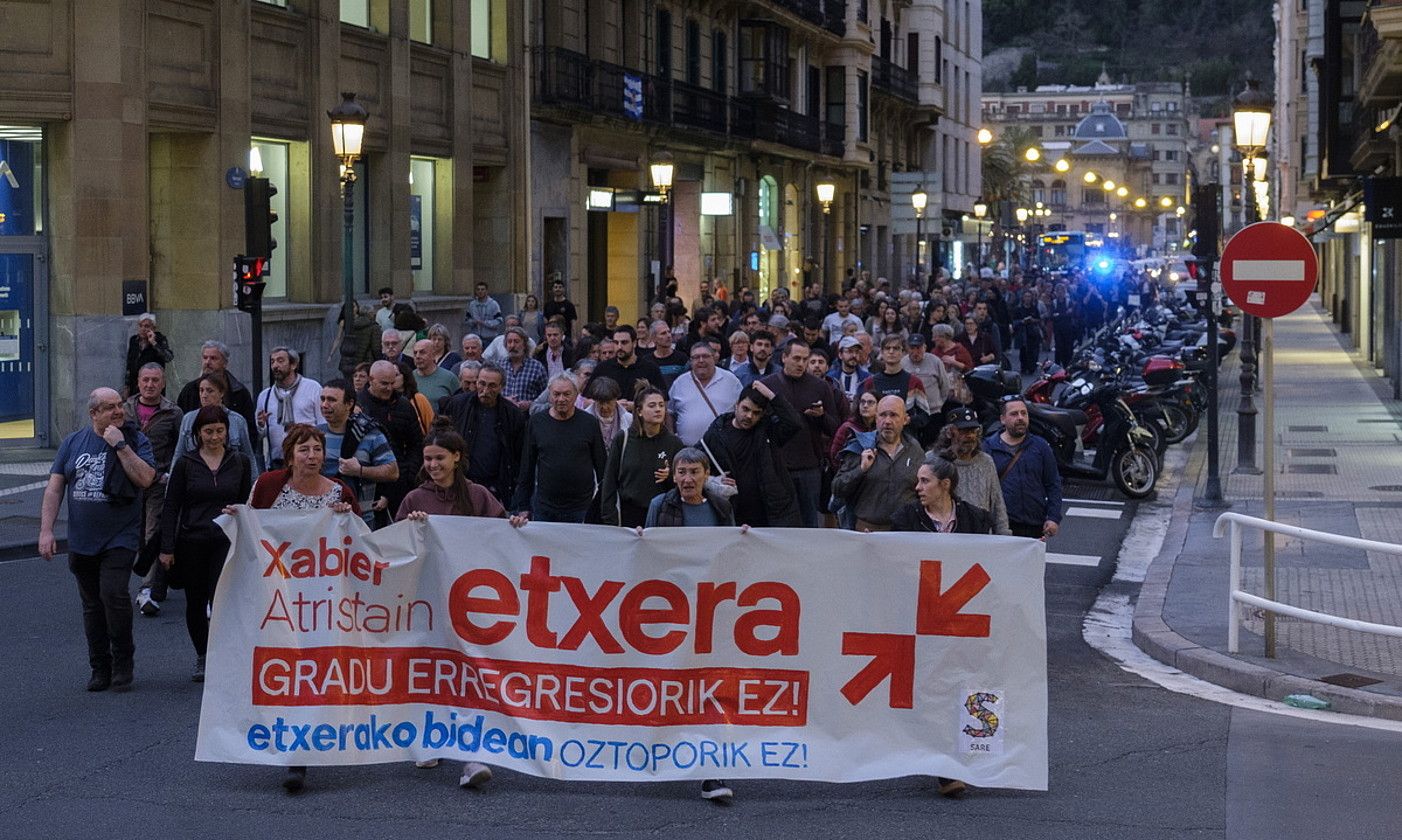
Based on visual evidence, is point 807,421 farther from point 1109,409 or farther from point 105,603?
point 1109,409

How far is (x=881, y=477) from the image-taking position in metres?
11.0

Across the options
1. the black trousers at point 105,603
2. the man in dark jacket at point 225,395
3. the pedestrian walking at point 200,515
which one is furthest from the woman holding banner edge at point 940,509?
the man in dark jacket at point 225,395

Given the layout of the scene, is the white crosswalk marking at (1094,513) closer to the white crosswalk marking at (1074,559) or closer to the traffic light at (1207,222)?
the white crosswalk marking at (1074,559)

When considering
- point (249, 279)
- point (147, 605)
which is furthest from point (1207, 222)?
point (147, 605)

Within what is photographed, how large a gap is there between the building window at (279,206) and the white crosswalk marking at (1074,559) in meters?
13.4

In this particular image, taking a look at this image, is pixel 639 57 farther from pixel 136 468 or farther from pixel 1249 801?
pixel 1249 801

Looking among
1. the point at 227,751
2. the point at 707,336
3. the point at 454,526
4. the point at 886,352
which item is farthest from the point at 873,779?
the point at 707,336

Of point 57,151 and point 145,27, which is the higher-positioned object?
point 145,27

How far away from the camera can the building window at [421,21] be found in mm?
30598

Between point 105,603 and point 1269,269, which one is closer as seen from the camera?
point 105,603

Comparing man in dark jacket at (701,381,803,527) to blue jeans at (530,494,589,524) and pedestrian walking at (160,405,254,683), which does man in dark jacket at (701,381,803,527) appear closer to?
blue jeans at (530,494,589,524)

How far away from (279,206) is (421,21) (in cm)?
559

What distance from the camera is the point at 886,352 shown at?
15297 millimetres

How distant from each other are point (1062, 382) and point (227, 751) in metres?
18.7
